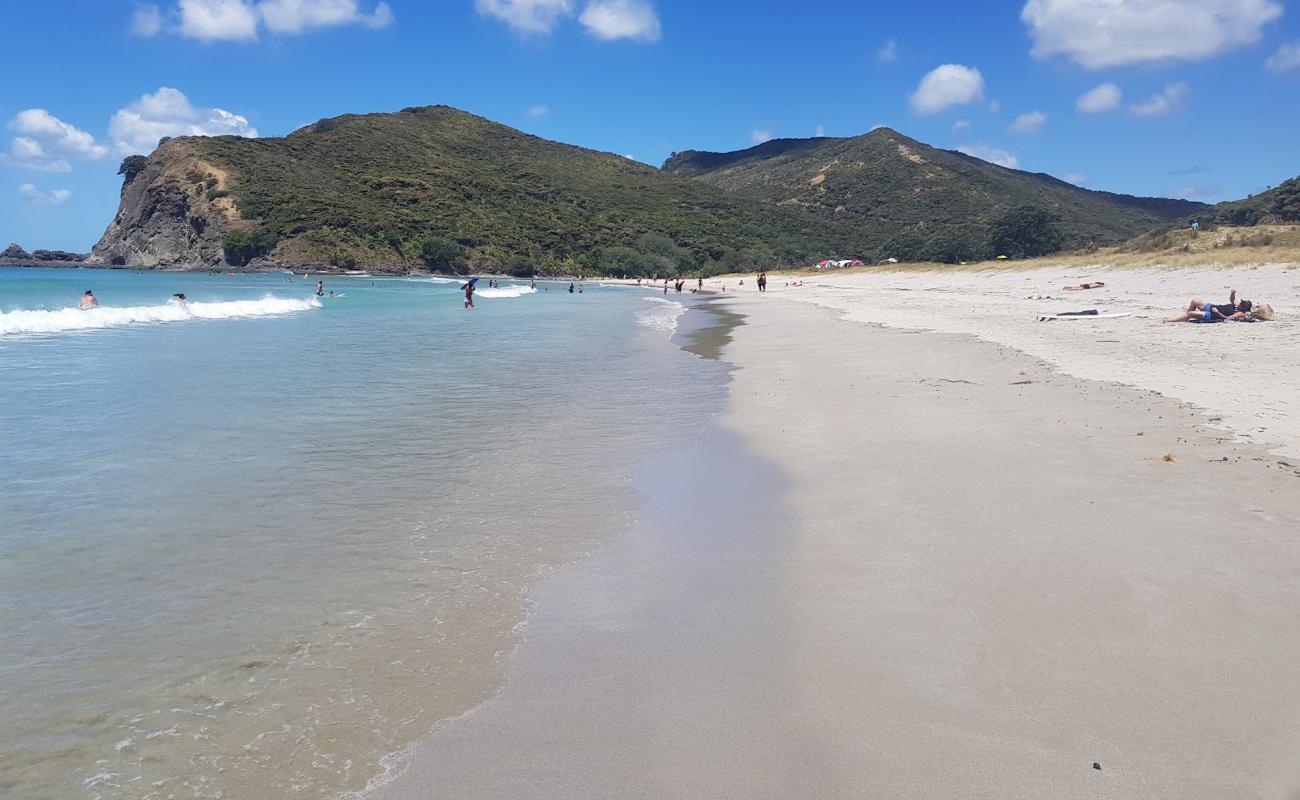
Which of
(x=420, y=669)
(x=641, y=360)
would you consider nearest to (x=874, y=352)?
(x=641, y=360)

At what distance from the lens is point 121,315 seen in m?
29.9

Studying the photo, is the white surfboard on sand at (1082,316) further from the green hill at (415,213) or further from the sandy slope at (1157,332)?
the green hill at (415,213)

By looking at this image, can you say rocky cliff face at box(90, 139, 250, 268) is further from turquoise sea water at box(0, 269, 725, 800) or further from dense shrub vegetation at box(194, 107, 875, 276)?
turquoise sea water at box(0, 269, 725, 800)

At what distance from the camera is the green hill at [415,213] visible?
9525 centimetres

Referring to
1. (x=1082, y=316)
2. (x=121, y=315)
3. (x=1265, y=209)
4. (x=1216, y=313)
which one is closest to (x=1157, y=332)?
(x=1216, y=313)

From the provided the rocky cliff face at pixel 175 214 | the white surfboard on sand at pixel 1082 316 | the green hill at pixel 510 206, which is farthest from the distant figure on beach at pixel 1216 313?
the rocky cliff face at pixel 175 214

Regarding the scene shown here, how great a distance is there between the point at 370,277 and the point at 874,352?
81979 millimetres

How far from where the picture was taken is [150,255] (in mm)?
105812

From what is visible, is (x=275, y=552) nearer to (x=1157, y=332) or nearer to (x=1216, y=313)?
(x=1157, y=332)

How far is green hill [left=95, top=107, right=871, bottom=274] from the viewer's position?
95.2m

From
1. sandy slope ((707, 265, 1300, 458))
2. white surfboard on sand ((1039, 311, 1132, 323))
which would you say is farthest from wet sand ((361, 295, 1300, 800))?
white surfboard on sand ((1039, 311, 1132, 323))

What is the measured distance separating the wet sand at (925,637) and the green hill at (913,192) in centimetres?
7855

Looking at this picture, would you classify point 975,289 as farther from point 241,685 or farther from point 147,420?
point 241,685

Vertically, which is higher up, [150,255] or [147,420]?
[150,255]
